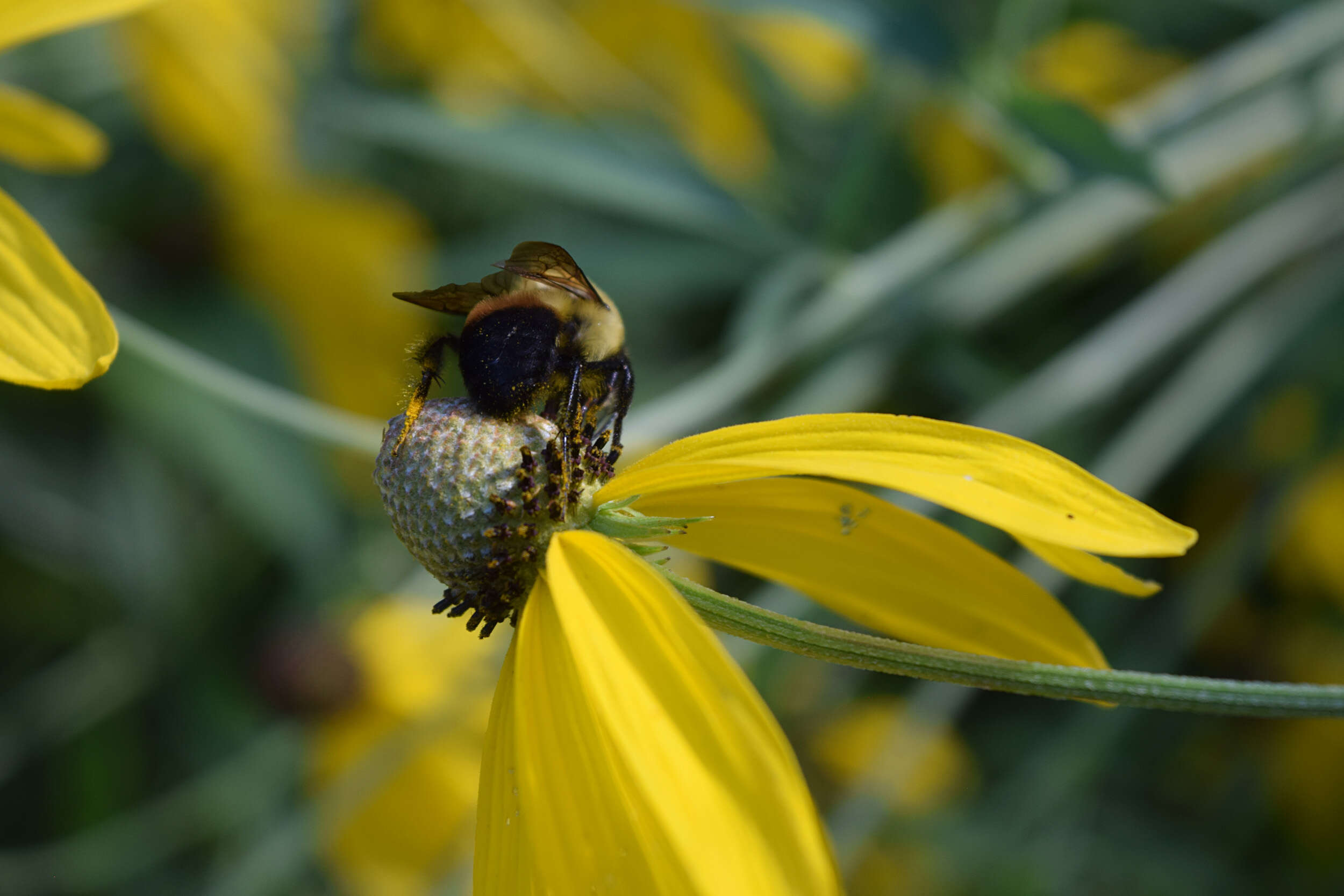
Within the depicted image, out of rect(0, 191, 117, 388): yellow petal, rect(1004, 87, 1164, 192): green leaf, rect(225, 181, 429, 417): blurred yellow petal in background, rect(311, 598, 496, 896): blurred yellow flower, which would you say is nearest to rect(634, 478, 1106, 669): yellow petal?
rect(0, 191, 117, 388): yellow petal

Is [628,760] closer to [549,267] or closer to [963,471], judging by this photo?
[963,471]

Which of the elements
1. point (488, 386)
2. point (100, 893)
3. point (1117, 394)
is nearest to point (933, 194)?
point (1117, 394)

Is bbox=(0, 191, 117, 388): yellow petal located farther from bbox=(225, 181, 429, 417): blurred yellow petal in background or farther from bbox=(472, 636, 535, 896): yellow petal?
bbox=(225, 181, 429, 417): blurred yellow petal in background

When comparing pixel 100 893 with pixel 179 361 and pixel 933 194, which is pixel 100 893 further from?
pixel 933 194

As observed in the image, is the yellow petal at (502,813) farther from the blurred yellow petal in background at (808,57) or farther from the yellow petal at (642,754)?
the blurred yellow petal in background at (808,57)

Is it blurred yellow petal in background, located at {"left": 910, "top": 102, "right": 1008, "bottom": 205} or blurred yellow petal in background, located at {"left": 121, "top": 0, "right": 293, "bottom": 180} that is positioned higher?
blurred yellow petal in background, located at {"left": 121, "top": 0, "right": 293, "bottom": 180}
